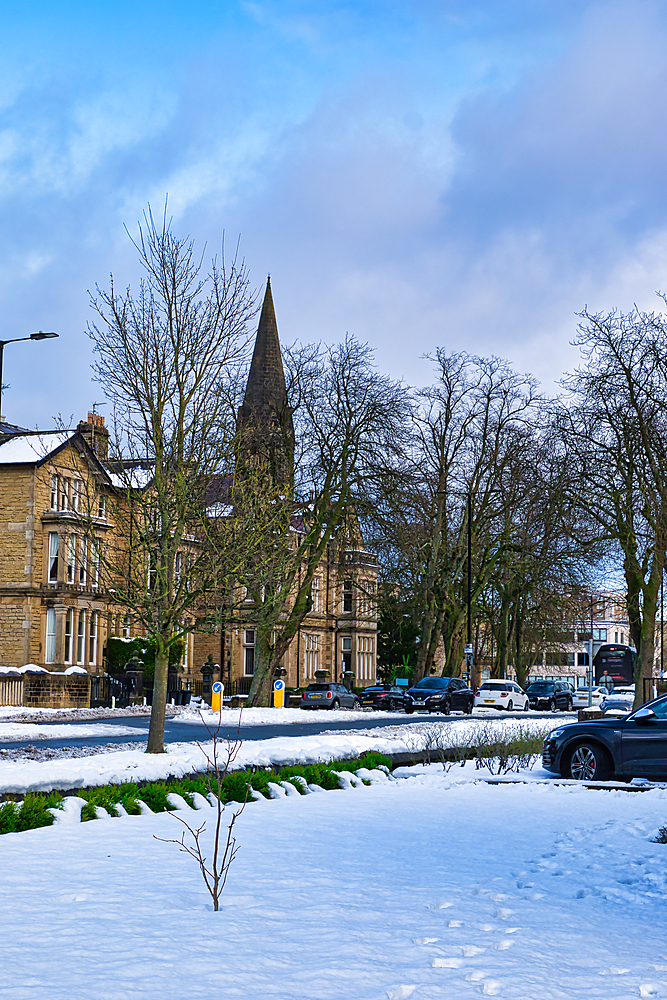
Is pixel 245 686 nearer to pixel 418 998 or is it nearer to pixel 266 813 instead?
pixel 266 813

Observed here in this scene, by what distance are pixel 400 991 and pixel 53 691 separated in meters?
38.5

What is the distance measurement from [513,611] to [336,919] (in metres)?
57.9

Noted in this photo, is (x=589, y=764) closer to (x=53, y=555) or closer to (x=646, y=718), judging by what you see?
(x=646, y=718)

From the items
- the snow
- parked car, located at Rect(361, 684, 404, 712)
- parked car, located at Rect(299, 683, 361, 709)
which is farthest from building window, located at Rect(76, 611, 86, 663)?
the snow

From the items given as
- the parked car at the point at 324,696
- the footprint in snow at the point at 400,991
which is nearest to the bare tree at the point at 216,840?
the footprint in snow at the point at 400,991

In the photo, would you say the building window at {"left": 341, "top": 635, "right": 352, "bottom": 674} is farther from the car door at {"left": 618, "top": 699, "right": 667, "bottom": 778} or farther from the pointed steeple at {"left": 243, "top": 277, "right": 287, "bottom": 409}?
the car door at {"left": 618, "top": 699, "right": 667, "bottom": 778}

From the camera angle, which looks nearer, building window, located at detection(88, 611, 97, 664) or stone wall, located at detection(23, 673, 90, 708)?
stone wall, located at detection(23, 673, 90, 708)

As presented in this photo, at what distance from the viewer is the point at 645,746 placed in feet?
49.4

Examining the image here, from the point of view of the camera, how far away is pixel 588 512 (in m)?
35.7

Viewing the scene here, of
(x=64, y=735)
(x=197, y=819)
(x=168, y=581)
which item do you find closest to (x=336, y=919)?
(x=197, y=819)

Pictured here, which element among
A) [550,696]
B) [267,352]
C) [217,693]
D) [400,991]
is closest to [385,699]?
[550,696]

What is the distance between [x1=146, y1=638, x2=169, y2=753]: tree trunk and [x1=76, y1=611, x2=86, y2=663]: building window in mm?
32056

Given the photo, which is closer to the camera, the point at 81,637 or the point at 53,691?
the point at 53,691

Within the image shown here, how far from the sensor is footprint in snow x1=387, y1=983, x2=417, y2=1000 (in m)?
5.21
